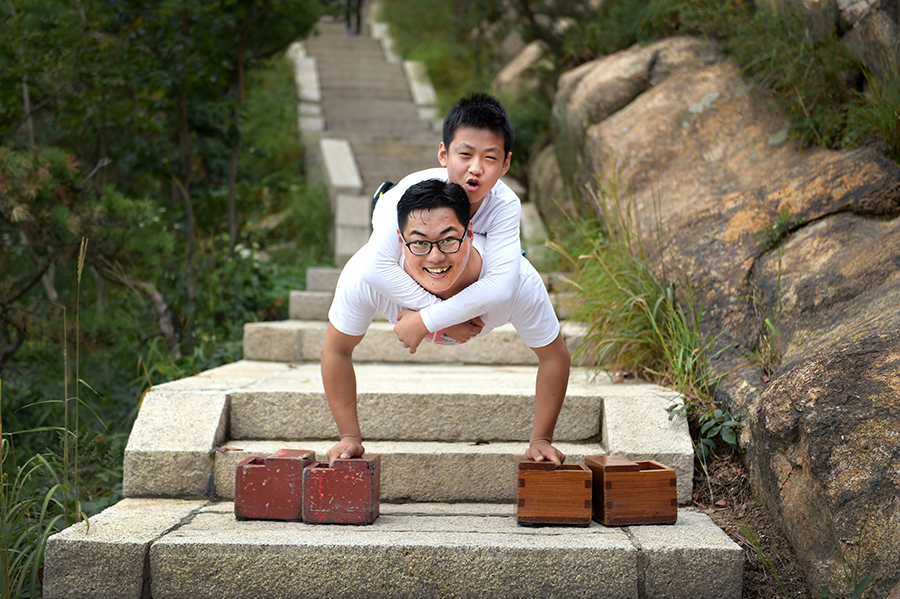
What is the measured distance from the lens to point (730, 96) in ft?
14.5

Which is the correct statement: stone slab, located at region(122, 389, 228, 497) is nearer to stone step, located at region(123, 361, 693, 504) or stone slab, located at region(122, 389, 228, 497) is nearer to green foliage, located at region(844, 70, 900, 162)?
stone step, located at region(123, 361, 693, 504)

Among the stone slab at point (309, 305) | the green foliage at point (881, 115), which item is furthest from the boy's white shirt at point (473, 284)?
the stone slab at point (309, 305)

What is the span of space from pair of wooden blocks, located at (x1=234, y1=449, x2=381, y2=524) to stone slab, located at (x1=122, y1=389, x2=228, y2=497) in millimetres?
359

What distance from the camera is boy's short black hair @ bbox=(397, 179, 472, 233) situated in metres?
2.16

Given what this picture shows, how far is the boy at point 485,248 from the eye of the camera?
2.22 metres

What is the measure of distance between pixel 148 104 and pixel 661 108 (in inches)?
132

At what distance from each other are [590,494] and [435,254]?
0.93m

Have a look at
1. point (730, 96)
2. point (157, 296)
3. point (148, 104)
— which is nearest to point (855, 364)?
point (730, 96)

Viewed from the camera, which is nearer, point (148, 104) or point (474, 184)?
point (474, 184)

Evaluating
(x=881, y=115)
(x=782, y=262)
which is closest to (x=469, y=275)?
(x=782, y=262)

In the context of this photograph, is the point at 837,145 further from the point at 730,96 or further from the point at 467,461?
the point at 467,461

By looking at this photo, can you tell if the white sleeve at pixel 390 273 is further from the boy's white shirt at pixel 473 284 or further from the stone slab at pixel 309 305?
the stone slab at pixel 309 305

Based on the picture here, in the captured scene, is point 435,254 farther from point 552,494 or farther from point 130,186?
point 130,186

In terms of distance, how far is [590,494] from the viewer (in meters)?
2.27
